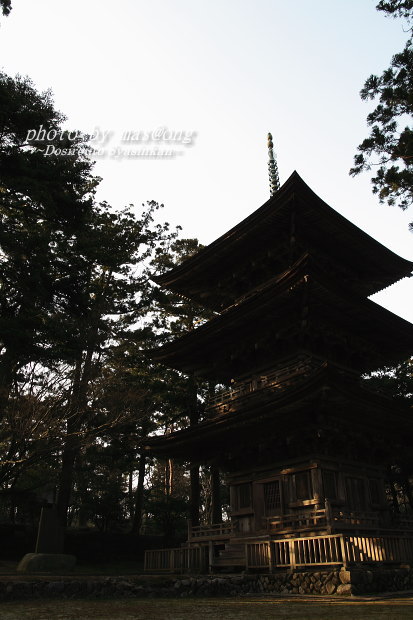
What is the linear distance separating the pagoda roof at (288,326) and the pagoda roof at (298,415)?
2579 millimetres

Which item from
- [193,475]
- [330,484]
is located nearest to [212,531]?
[330,484]

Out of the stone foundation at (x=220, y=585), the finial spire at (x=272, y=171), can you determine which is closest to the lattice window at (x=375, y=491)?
the stone foundation at (x=220, y=585)

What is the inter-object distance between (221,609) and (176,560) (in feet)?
28.4

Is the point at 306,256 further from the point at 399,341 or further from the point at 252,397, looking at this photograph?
the point at 399,341

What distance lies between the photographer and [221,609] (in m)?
8.18

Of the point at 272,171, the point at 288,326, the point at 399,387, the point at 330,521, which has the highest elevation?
the point at 272,171

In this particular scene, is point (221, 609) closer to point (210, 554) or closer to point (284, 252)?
point (210, 554)

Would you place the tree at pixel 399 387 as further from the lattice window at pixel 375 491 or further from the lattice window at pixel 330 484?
the lattice window at pixel 330 484

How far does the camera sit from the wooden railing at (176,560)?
51.2 ft

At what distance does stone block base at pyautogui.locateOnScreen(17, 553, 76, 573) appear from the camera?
48.7 feet

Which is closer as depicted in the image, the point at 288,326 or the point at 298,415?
the point at 298,415

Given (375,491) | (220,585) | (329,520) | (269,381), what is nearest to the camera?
(220,585)

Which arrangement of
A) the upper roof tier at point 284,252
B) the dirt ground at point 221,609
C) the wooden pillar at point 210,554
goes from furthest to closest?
the upper roof tier at point 284,252
the wooden pillar at point 210,554
the dirt ground at point 221,609

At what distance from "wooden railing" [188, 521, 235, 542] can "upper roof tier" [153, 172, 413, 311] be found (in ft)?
28.7
